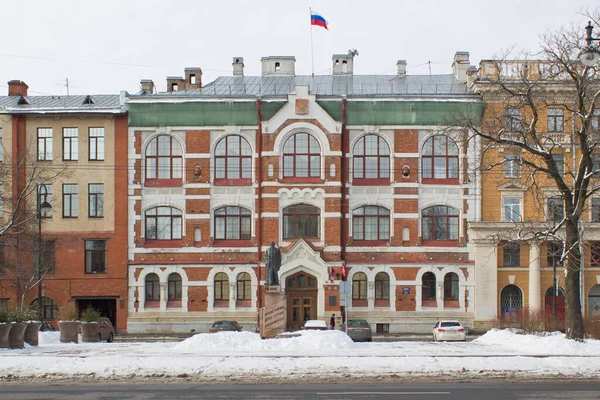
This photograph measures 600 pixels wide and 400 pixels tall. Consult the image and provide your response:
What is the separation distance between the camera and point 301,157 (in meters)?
54.7

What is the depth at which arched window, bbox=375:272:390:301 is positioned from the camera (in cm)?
5491

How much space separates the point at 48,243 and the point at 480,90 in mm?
28260

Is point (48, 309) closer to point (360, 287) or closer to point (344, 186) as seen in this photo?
point (360, 287)

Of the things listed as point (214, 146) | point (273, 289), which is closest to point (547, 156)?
point (273, 289)

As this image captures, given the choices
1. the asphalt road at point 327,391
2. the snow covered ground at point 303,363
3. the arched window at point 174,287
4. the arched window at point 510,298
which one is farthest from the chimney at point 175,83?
the asphalt road at point 327,391

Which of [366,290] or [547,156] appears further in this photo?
[366,290]

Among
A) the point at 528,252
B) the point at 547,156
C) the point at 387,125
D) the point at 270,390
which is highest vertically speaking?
the point at 387,125

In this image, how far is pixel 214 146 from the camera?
55.0 metres

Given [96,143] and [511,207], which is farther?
[96,143]

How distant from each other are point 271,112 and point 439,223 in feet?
40.7

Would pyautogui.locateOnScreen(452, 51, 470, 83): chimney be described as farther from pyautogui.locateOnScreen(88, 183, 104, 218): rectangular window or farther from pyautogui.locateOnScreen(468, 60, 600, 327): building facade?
pyautogui.locateOnScreen(88, 183, 104, 218): rectangular window

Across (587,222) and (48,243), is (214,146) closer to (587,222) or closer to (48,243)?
(48,243)

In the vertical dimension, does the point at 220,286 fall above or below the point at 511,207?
below

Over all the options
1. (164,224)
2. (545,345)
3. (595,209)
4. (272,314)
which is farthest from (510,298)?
(545,345)
